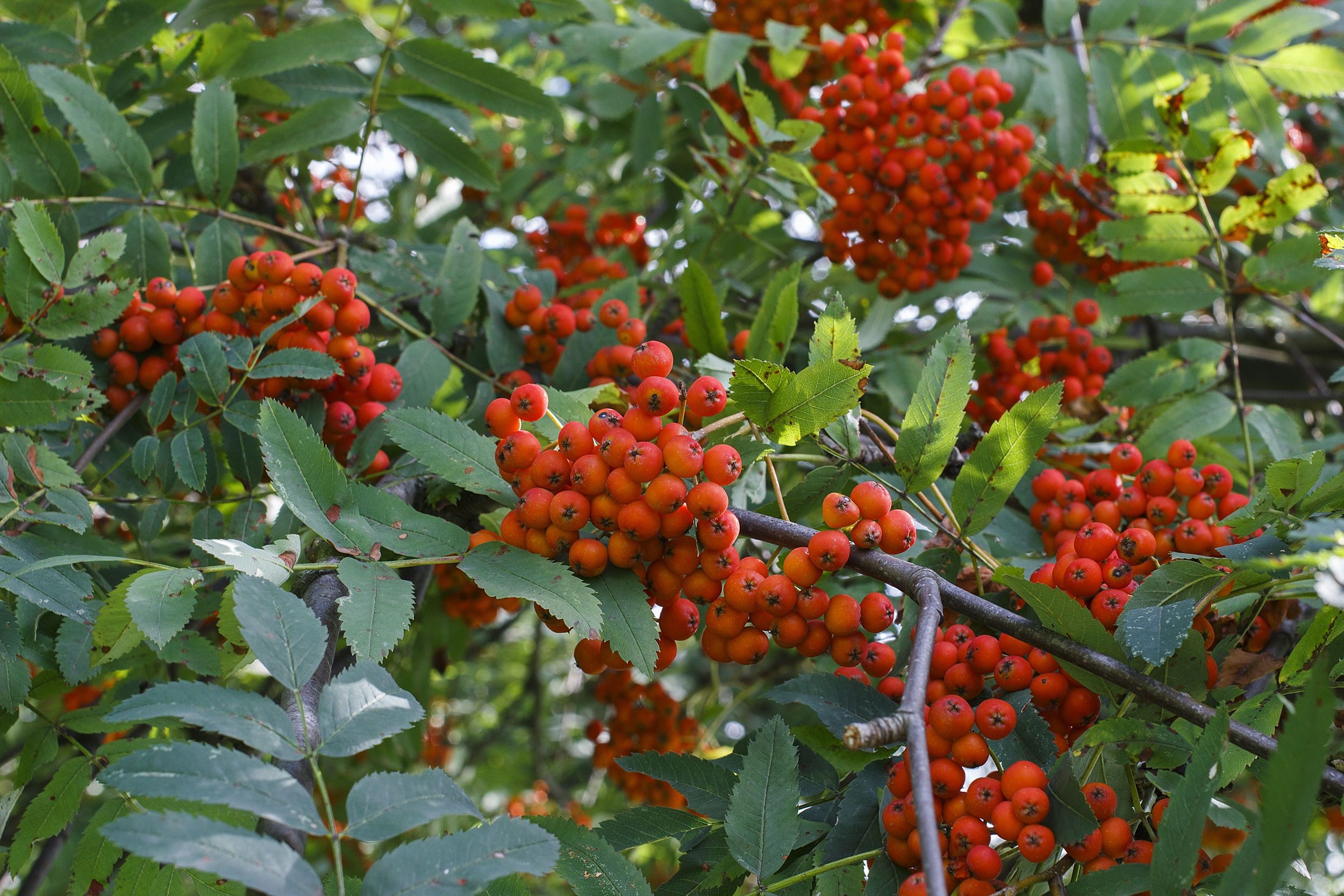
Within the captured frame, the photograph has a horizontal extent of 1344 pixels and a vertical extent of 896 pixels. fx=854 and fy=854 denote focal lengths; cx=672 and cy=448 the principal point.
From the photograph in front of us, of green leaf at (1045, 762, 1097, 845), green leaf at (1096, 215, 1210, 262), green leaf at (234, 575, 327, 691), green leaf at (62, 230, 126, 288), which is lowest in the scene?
green leaf at (1045, 762, 1097, 845)

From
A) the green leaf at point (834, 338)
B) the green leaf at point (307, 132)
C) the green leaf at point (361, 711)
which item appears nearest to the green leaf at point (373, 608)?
the green leaf at point (361, 711)

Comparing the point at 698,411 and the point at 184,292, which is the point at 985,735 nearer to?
the point at 698,411

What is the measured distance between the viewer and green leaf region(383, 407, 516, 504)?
5.90 feet

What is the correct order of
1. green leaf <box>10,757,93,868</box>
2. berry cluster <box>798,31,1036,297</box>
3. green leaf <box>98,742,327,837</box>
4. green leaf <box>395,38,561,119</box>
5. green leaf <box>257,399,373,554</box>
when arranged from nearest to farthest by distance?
green leaf <box>98,742,327,837</box> < green leaf <box>257,399,373,554</box> < green leaf <box>10,757,93,868</box> < green leaf <box>395,38,561,119</box> < berry cluster <box>798,31,1036,297</box>

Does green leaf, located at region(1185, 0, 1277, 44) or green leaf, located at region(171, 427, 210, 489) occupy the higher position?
green leaf, located at region(1185, 0, 1277, 44)

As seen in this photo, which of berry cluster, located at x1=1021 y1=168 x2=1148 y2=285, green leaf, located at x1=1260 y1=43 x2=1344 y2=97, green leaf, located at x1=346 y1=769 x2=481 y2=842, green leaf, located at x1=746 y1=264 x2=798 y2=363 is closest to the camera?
green leaf, located at x1=346 y1=769 x2=481 y2=842

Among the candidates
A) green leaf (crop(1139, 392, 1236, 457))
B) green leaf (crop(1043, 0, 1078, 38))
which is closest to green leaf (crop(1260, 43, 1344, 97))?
green leaf (crop(1043, 0, 1078, 38))

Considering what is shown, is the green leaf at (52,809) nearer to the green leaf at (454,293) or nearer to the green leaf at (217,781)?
the green leaf at (217,781)

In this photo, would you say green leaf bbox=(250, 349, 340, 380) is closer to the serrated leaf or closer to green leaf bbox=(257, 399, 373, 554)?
green leaf bbox=(257, 399, 373, 554)

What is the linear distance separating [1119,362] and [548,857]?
4.20 meters

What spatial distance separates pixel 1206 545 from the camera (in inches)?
76.4

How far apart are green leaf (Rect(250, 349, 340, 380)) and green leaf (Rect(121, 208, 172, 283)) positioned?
31.5 inches

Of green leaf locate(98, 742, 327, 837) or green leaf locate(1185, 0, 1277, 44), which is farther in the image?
green leaf locate(1185, 0, 1277, 44)

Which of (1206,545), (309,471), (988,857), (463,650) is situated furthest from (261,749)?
(463,650)
